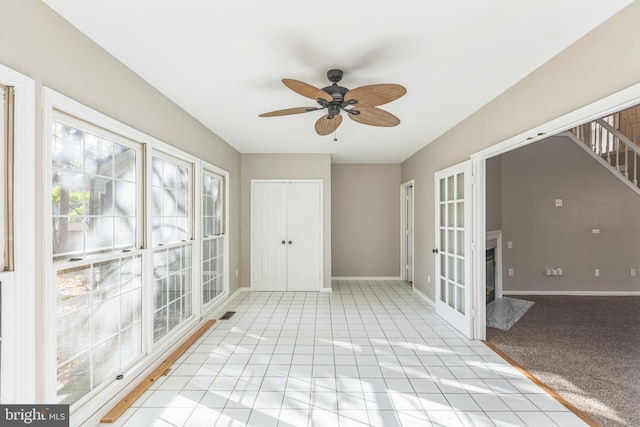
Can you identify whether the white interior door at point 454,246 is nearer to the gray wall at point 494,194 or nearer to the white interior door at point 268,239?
the gray wall at point 494,194

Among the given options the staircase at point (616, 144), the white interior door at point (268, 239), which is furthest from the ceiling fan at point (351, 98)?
the staircase at point (616, 144)

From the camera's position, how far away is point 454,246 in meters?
3.70

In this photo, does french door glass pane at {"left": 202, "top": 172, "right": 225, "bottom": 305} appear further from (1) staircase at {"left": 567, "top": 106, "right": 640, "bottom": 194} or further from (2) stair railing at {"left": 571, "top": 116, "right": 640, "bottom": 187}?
(2) stair railing at {"left": 571, "top": 116, "right": 640, "bottom": 187}

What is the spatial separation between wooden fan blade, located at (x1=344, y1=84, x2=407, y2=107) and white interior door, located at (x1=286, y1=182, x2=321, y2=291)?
3128mm

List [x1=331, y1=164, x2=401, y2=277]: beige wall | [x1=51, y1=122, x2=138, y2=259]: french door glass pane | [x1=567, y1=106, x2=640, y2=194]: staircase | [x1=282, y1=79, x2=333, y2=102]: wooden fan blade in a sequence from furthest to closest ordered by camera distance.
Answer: [x1=331, y1=164, x2=401, y2=277]: beige wall, [x1=567, y1=106, x2=640, y2=194]: staircase, [x1=282, y1=79, x2=333, y2=102]: wooden fan blade, [x1=51, y1=122, x2=138, y2=259]: french door glass pane

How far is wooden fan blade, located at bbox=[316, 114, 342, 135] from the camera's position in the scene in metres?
2.56

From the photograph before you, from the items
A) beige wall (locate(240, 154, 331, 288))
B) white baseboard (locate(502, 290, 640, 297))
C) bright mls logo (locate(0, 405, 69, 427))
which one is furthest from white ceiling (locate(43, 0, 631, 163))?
white baseboard (locate(502, 290, 640, 297))

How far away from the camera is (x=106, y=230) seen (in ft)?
7.11

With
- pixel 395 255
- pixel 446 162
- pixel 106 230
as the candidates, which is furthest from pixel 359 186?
pixel 106 230

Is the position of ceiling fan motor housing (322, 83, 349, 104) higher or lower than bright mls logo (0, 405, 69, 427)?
higher

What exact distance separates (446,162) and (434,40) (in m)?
2.34

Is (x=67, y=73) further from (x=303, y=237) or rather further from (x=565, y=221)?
(x=565, y=221)

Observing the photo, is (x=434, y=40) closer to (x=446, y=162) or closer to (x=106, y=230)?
(x=446, y=162)

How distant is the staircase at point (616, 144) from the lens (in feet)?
16.3
